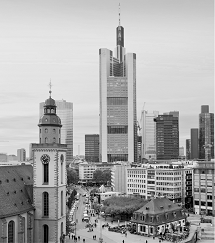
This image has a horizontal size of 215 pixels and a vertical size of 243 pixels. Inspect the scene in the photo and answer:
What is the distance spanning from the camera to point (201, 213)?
123250mm

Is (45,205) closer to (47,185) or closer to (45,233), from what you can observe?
(47,185)

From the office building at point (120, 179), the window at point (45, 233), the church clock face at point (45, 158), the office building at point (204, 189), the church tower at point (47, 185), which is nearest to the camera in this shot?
the church tower at point (47, 185)

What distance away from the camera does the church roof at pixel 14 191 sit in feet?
232

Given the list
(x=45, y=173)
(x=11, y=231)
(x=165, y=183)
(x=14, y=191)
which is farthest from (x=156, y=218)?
(x=165, y=183)

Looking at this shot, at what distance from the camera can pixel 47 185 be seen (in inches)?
2955

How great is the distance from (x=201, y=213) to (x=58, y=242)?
6004 cm

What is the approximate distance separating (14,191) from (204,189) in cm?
6750

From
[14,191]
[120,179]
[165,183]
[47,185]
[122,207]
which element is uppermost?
[47,185]

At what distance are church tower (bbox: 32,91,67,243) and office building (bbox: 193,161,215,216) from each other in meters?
59.3

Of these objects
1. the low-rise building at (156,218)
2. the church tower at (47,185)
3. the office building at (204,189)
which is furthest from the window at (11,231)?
the office building at (204,189)

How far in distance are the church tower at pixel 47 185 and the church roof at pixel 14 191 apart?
2.45 m

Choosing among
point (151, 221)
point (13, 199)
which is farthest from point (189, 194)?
point (13, 199)

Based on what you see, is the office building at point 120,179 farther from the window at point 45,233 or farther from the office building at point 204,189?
the window at point 45,233

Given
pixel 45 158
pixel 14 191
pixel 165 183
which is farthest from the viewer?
pixel 165 183
